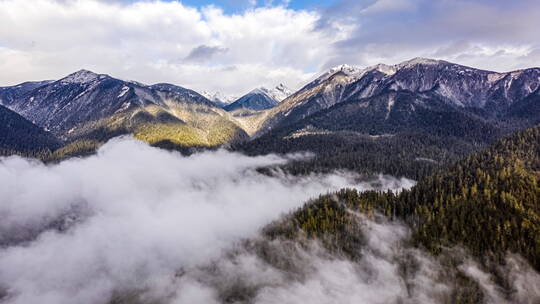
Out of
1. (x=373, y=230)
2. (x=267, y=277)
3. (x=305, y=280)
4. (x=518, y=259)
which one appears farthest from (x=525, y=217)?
(x=267, y=277)

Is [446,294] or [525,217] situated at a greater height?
[525,217]

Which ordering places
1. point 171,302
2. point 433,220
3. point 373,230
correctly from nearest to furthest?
point 433,220, point 373,230, point 171,302

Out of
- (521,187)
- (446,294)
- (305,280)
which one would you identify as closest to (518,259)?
(446,294)

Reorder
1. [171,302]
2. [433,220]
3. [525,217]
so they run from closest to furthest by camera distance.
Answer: [525,217] → [433,220] → [171,302]

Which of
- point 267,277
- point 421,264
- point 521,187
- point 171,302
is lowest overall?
point 171,302

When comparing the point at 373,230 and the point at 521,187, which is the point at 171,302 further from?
the point at 521,187

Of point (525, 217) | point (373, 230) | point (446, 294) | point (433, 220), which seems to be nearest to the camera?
point (446, 294)

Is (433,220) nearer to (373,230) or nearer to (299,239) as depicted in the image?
(373,230)

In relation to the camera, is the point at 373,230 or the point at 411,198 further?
the point at 411,198

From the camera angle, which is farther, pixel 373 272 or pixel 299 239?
pixel 299 239
